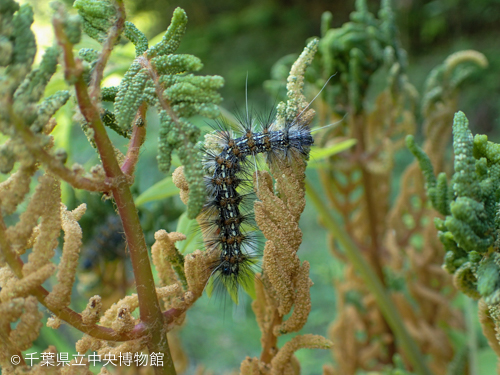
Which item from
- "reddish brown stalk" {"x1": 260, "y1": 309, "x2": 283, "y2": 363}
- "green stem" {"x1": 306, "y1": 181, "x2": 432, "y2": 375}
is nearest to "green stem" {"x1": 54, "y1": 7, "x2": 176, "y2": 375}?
"reddish brown stalk" {"x1": 260, "y1": 309, "x2": 283, "y2": 363}

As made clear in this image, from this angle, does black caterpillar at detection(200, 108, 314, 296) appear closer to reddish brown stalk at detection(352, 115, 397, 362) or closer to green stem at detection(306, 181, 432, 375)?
green stem at detection(306, 181, 432, 375)

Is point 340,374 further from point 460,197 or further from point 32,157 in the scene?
point 32,157

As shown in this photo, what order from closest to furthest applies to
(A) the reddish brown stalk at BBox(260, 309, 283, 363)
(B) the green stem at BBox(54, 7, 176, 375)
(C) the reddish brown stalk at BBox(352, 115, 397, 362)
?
(B) the green stem at BBox(54, 7, 176, 375), (A) the reddish brown stalk at BBox(260, 309, 283, 363), (C) the reddish brown stalk at BBox(352, 115, 397, 362)

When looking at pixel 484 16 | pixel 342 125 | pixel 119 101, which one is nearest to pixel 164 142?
pixel 119 101

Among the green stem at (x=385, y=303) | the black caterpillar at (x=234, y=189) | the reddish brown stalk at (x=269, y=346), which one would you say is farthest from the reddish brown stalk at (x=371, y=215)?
the reddish brown stalk at (x=269, y=346)

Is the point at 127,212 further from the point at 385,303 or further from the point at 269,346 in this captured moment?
the point at 385,303

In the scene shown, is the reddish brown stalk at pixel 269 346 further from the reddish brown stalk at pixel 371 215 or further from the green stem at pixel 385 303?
the reddish brown stalk at pixel 371 215

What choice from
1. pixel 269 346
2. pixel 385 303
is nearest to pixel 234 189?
pixel 269 346

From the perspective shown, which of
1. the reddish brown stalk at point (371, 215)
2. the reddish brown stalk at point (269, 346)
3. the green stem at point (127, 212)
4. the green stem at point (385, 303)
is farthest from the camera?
the reddish brown stalk at point (371, 215)
